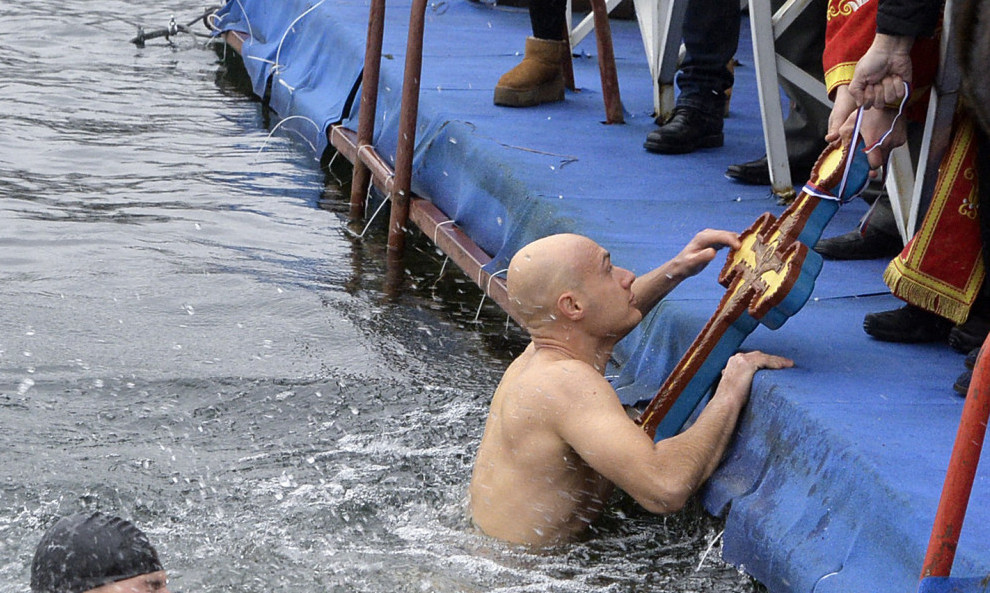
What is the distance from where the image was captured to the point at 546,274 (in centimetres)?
336

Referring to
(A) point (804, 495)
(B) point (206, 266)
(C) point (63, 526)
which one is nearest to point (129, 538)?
(C) point (63, 526)

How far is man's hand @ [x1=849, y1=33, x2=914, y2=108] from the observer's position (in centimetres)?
344

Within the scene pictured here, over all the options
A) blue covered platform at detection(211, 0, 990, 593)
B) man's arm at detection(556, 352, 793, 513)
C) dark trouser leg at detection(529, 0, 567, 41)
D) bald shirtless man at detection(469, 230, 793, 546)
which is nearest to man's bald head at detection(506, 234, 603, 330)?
bald shirtless man at detection(469, 230, 793, 546)

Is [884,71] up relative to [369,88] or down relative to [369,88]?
up

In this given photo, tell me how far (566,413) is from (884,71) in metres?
1.27

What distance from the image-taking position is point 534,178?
534 cm

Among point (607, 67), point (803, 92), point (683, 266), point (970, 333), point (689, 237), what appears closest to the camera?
point (970, 333)

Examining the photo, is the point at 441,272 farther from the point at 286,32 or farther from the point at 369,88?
the point at 286,32

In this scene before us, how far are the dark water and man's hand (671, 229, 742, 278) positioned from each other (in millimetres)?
703

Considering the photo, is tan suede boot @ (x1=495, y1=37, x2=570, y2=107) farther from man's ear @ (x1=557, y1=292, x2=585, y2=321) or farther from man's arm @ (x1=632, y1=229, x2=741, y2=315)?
man's ear @ (x1=557, y1=292, x2=585, y2=321)

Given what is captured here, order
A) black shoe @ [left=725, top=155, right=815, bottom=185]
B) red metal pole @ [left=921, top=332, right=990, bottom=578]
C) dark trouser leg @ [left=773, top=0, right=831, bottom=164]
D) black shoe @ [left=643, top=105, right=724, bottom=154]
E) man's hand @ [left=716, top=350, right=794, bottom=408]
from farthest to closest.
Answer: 1. black shoe @ [left=643, top=105, right=724, bottom=154]
2. black shoe @ [left=725, top=155, right=815, bottom=185]
3. dark trouser leg @ [left=773, top=0, right=831, bottom=164]
4. man's hand @ [left=716, top=350, right=794, bottom=408]
5. red metal pole @ [left=921, top=332, right=990, bottom=578]

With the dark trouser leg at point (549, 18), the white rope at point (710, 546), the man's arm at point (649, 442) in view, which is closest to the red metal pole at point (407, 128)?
the dark trouser leg at point (549, 18)

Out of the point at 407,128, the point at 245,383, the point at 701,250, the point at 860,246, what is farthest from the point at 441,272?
the point at 701,250

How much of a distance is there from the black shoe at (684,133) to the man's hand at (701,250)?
207cm
